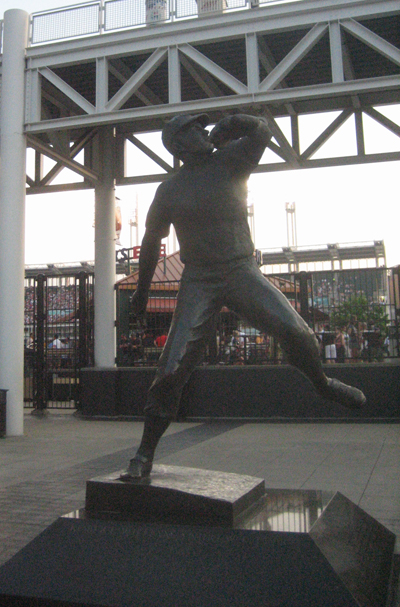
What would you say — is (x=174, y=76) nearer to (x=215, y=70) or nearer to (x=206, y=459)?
(x=215, y=70)

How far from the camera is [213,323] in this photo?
3818mm

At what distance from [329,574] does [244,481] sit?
104cm

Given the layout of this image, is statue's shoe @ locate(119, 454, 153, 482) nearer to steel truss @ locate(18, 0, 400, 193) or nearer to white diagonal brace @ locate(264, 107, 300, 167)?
steel truss @ locate(18, 0, 400, 193)

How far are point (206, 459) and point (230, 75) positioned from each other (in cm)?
573

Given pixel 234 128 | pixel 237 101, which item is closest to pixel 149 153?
pixel 237 101

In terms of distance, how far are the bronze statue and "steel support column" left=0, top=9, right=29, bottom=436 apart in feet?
21.0

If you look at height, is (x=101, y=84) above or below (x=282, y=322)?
above

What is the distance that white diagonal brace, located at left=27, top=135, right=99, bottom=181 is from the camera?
34.4 feet

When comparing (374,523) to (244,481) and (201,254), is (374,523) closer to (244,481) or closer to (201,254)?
(244,481)

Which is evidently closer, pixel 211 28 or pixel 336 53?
pixel 336 53

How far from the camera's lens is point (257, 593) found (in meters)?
2.66

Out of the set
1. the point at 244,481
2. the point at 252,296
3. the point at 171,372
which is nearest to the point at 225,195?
the point at 252,296

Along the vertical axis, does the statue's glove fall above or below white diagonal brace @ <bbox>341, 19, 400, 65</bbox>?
below

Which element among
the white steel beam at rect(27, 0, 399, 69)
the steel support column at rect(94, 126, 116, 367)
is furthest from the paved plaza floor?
the white steel beam at rect(27, 0, 399, 69)
